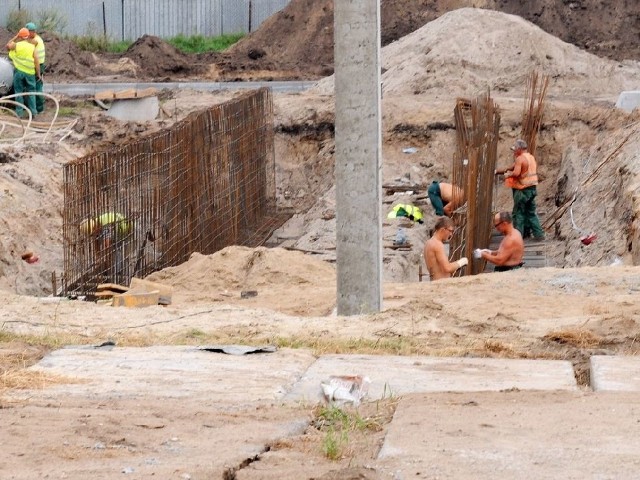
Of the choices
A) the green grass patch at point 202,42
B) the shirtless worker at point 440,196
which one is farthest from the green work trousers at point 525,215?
the green grass patch at point 202,42

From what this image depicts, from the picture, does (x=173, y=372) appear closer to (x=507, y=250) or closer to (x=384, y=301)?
(x=384, y=301)

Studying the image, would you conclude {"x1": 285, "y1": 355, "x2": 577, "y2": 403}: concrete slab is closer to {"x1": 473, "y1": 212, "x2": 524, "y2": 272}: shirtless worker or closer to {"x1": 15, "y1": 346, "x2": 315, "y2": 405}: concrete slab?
{"x1": 15, "y1": 346, "x2": 315, "y2": 405}: concrete slab

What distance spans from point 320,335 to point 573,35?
2782 centimetres

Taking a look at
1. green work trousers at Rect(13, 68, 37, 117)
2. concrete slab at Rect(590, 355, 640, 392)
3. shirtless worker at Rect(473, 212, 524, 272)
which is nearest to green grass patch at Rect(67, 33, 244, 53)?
green work trousers at Rect(13, 68, 37, 117)

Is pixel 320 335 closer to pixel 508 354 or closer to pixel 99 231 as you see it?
pixel 508 354

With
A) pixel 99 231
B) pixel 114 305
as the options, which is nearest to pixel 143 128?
pixel 99 231

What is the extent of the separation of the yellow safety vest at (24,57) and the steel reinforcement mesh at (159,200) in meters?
7.20

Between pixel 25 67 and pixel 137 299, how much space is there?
14.8 meters

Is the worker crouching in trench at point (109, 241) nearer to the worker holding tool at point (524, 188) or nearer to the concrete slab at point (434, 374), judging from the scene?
the concrete slab at point (434, 374)

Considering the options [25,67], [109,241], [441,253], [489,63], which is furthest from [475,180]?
[25,67]

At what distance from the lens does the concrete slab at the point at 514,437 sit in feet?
16.4

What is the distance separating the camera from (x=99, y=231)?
1315cm

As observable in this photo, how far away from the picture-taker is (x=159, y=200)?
1419 cm

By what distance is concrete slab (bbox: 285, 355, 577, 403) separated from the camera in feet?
22.0
